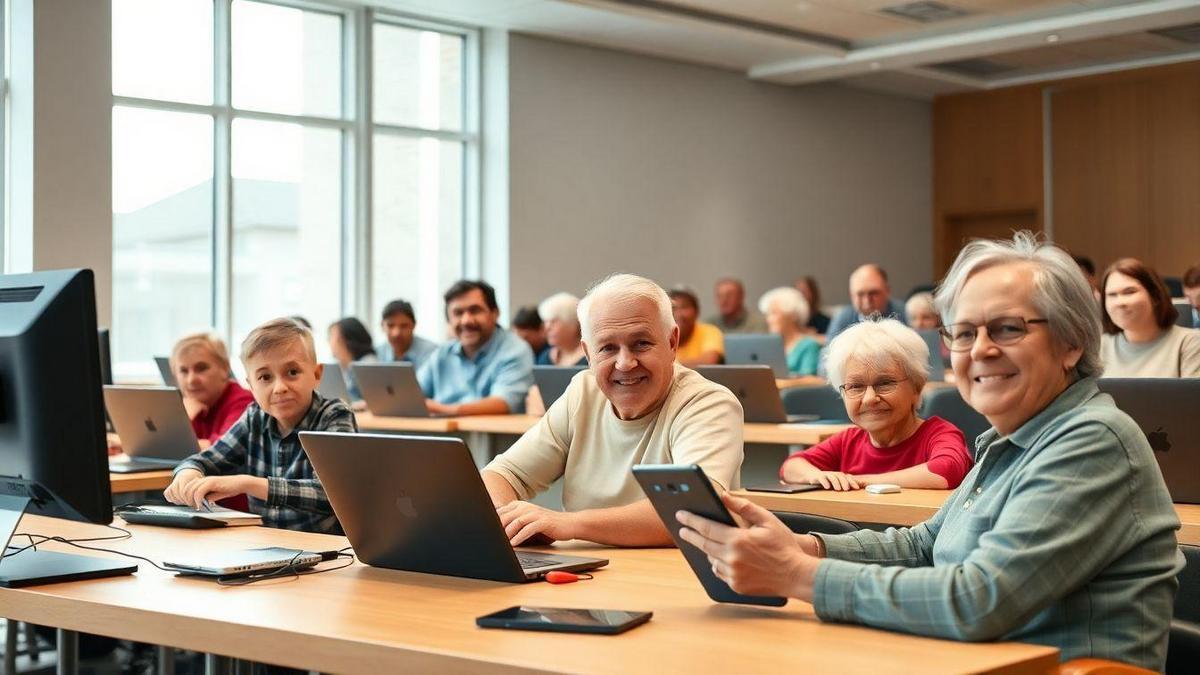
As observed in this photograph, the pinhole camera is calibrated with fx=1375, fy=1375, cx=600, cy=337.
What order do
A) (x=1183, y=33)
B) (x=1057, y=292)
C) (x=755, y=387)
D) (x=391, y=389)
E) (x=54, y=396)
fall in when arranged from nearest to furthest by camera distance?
1. (x=1057, y=292)
2. (x=54, y=396)
3. (x=755, y=387)
4. (x=391, y=389)
5. (x=1183, y=33)

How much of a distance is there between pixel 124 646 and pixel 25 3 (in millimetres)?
4904

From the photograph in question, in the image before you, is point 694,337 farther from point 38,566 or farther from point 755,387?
point 38,566

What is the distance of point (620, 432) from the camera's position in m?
2.68

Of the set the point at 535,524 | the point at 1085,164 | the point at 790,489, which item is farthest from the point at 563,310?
the point at 1085,164

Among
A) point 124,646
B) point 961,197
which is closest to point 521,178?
point 961,197

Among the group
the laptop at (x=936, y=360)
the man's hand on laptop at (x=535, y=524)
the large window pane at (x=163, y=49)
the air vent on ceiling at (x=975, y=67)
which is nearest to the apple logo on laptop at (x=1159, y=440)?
the man's hand on laptop at (x=535, y=524)

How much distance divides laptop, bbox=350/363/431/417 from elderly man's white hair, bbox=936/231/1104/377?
4.36 m

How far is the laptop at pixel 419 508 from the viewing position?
203cm

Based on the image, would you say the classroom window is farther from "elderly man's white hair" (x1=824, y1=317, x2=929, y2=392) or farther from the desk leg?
"elderly man's white hair" (x1=824, y1=317, x2=929, y2=392)

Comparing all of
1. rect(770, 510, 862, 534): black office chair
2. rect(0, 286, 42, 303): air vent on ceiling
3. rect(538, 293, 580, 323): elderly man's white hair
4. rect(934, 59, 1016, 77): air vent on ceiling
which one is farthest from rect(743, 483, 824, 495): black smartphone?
rect(934, 59, 1016, 77): air vent on ceiling

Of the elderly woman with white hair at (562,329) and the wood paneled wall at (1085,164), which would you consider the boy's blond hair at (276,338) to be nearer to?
the elderly woman with white hair at (562,329)

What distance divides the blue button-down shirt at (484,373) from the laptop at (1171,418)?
351cm

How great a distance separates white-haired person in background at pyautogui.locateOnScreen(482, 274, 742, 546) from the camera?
2445 mm

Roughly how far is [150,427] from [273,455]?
119 centimetres
